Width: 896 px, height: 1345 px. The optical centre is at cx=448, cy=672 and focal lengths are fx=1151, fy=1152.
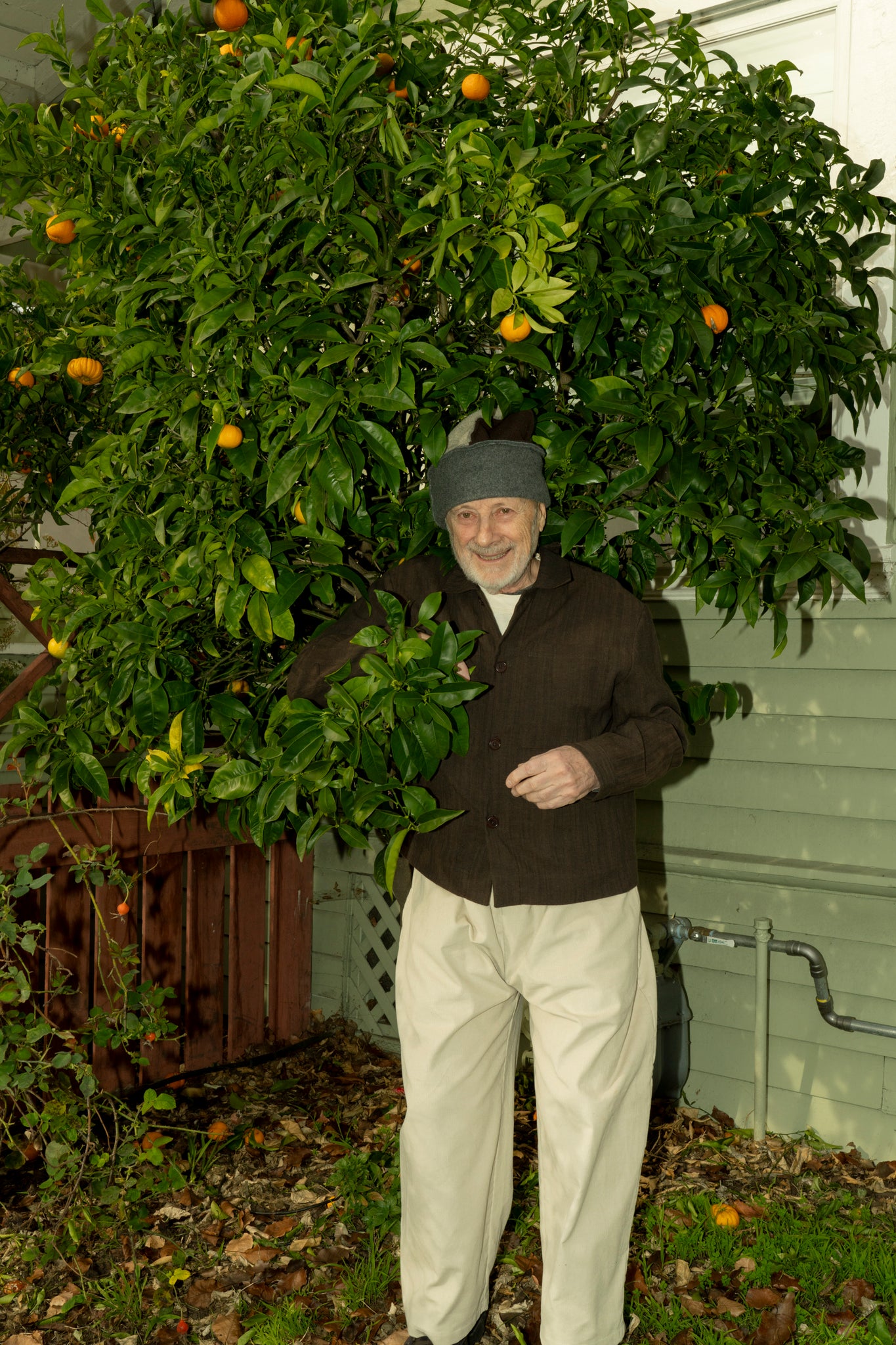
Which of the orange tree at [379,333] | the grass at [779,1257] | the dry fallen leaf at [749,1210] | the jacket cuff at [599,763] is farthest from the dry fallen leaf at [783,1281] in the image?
the orange tree at [379,333]

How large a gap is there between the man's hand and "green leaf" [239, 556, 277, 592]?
0.54 m

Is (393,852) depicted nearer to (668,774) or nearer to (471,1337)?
(471,1337)

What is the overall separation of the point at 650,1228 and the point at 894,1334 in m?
0.62

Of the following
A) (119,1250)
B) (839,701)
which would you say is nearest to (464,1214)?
(119,1250)

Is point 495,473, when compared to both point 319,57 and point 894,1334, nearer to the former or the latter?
point 319,57

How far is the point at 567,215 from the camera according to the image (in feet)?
6.66

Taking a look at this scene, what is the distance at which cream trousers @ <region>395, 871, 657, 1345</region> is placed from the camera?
6.97 ft

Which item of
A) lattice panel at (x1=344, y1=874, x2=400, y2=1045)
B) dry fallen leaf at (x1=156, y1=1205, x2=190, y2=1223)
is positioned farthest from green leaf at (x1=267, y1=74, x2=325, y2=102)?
lattice panel at (x1=344, y1=874, x2=400, y2=1045)

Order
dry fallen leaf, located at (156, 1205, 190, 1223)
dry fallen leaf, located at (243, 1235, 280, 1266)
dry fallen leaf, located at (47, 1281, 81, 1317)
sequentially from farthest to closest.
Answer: dry fallen leaf, located at (156, 1205, 190, 1223), dry fallen leaf, located at (243, 1235, 280, 1266), dry fallen leaf, located at (47, 1281, 81, 1317)

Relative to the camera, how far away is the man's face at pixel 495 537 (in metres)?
2.14

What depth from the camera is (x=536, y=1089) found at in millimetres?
2129

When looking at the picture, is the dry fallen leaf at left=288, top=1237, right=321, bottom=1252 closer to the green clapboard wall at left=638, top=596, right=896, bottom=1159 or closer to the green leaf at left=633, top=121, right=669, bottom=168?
the green clapboard wall at left=638, top=596, right=896, bottom=1159

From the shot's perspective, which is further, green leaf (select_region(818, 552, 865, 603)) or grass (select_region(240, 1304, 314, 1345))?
grass (select_region(240, 1304, 314, 1345))

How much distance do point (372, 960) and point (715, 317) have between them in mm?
2875
